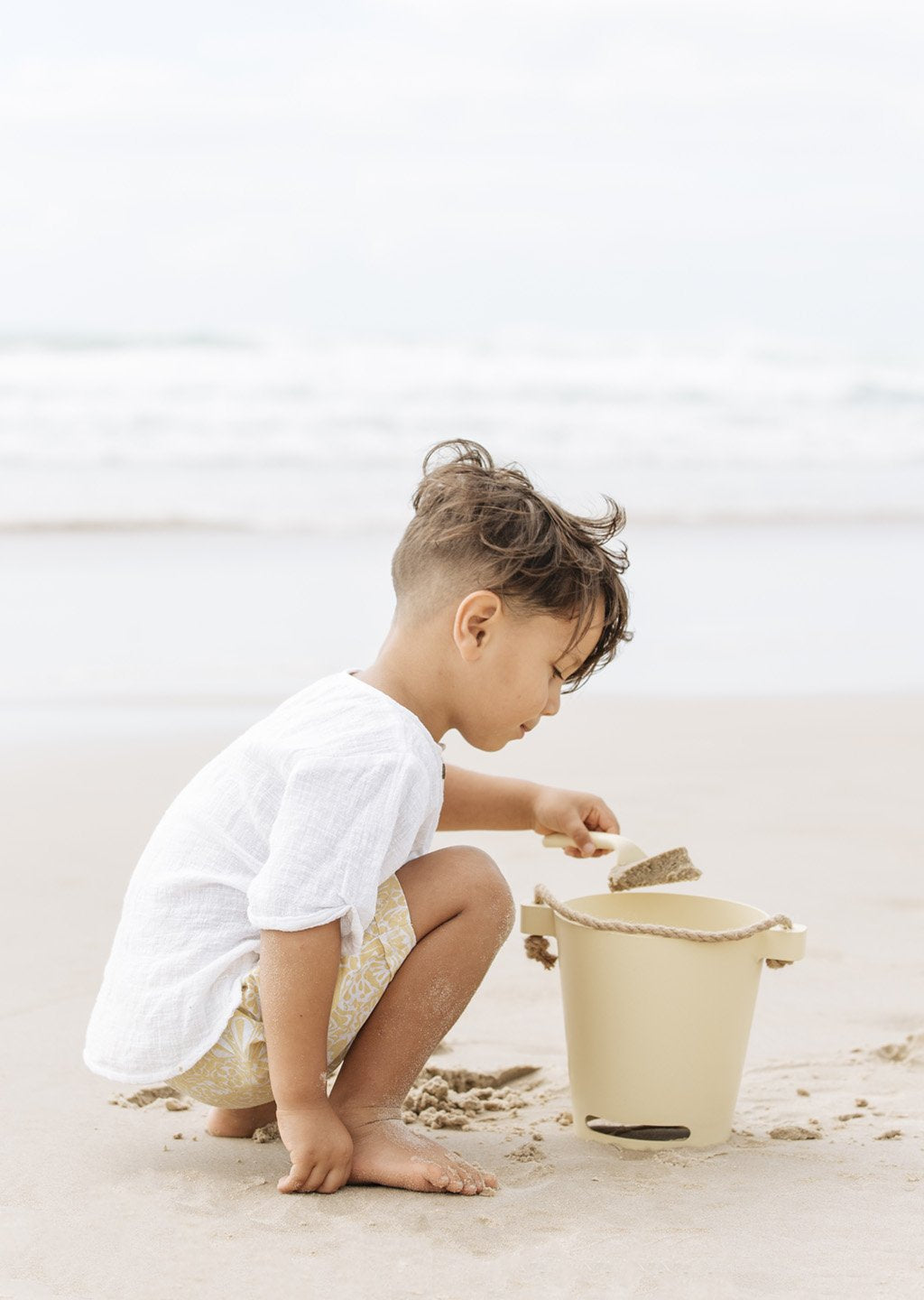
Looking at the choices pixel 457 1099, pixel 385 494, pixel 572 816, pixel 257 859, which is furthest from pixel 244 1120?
pixel 385 494

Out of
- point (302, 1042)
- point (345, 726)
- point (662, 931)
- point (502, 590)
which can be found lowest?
point (302, 1042)

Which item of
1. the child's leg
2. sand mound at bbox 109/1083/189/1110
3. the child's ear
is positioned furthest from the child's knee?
sand mound at bbox 109/1083/189/1110

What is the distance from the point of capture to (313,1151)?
1751 millimetres

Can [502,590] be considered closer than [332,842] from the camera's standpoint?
No

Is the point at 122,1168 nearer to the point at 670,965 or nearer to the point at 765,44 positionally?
the point at 670,965

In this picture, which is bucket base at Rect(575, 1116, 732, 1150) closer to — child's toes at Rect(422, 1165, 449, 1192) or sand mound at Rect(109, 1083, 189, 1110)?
child's toes at Rect(422, 1165, 449, 1192)

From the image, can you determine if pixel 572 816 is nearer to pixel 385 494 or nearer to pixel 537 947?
pixel 537 947

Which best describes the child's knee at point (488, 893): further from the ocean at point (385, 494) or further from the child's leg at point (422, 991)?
the ocean at point (385, 494)

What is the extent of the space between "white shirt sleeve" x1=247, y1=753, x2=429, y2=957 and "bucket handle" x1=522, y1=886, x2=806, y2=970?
1.09ft

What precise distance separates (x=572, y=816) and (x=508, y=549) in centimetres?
51

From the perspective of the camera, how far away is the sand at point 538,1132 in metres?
1.56

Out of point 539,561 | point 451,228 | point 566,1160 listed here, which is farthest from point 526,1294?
point 451,228

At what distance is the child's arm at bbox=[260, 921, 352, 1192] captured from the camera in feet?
5.66

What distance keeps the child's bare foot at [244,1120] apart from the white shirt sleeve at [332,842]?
405 millimetres
